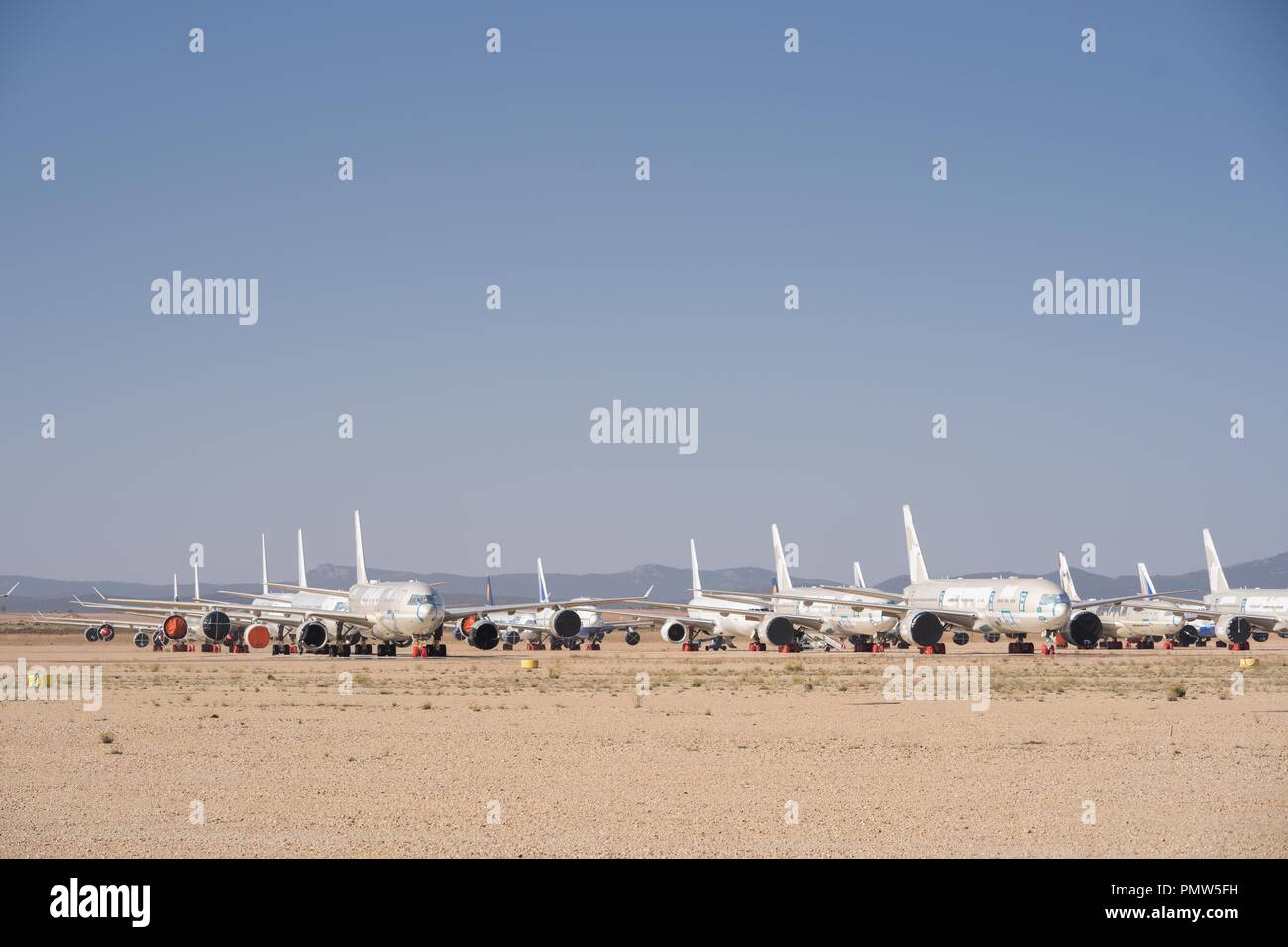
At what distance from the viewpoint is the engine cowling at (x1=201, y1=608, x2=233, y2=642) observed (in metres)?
78.2

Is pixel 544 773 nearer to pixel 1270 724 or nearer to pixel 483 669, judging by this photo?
pixel 1270 724

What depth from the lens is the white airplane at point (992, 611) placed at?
205ft

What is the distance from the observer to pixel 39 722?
2820 cm

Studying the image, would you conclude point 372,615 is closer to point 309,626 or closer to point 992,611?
point 309,626

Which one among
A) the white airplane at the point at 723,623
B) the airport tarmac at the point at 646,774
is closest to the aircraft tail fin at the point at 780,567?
the white airplane at the point at 723,623

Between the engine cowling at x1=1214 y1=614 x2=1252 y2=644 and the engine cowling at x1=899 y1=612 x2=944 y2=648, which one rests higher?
the engine cowling at x1=899 y1=612 x2=944 y2=648

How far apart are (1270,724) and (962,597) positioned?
1602 inches

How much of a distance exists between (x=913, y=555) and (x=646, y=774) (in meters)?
63.2

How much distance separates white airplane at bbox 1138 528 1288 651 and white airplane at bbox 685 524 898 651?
2036 cm

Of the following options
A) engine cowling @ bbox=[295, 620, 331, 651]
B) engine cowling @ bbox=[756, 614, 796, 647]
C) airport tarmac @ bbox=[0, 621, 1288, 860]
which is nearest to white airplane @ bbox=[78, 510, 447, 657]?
engine cowling @ bbox=[295, 620, 331, 651]

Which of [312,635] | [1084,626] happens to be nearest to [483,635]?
[312,635]

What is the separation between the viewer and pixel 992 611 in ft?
215

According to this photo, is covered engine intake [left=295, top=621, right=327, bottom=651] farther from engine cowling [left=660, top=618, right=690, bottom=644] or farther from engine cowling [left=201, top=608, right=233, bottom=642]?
engine cowling [left=660, top=618, right=690, bottom=644]
